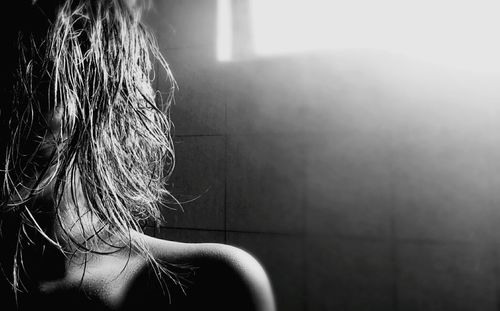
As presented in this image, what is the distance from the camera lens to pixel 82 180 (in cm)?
44

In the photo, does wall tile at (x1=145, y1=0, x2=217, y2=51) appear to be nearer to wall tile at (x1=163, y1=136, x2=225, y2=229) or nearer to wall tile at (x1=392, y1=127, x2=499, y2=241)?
wall tile at (x1=163, y1=136, x2=225, y2=229)

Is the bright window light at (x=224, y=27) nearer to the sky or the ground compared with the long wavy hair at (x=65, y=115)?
nearer to the sky

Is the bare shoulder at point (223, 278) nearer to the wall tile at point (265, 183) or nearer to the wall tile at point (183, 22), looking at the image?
the wall tile at point (265, 183)

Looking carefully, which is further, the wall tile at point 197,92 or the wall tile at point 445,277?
the wall tile at point 197,92

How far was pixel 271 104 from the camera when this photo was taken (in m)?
1.30

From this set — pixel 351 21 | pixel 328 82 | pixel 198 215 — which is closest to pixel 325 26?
pixel 351 21

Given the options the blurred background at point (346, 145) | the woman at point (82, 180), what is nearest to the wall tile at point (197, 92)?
the blurred background at point (346, 145)

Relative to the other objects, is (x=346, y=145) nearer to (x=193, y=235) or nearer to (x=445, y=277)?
(x=445, y=277)

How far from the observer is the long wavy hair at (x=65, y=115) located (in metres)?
0.40

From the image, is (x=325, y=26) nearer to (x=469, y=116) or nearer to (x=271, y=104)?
(x=271, y=104)

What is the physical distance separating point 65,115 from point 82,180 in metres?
0.08

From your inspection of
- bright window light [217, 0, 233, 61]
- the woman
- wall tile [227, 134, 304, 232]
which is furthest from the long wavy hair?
bright window light [217, 0, 233, 61]

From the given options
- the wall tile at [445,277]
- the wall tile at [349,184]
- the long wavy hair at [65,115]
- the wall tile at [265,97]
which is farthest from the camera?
the wall tile at [265,97]

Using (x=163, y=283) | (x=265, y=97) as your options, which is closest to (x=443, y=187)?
(x=265, y=97)
